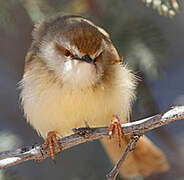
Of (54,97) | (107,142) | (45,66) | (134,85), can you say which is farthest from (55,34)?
(107,142)

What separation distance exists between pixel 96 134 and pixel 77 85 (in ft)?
1.59

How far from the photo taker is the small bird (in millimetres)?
3260

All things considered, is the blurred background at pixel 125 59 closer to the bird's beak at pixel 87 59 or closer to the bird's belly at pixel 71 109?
the bird's belly at pixel 71 109

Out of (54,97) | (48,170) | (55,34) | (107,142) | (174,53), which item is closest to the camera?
(54,97)

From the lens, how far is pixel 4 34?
14.4 feet

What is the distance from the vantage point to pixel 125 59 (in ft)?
12.4

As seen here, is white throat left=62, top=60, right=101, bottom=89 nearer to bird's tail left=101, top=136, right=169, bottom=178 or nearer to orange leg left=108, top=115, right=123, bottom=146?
orange leg left=108, top=115, right=123, bottom=146

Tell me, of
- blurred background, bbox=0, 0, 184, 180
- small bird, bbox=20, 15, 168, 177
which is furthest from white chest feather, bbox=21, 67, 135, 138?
blurred background, bbox=0, 0, 184, 180

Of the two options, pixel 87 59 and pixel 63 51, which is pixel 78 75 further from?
pixel 63 51

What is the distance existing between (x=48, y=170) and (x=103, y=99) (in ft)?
4.35

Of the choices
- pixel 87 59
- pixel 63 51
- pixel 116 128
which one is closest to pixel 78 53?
pixel 87 59

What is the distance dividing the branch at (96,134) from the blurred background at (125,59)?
16.3 inches

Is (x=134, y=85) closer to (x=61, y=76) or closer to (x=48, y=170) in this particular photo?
(x=61, y=76)

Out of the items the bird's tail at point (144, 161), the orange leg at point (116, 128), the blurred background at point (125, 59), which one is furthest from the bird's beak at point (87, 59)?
the bird's tail at point (144, 161)
